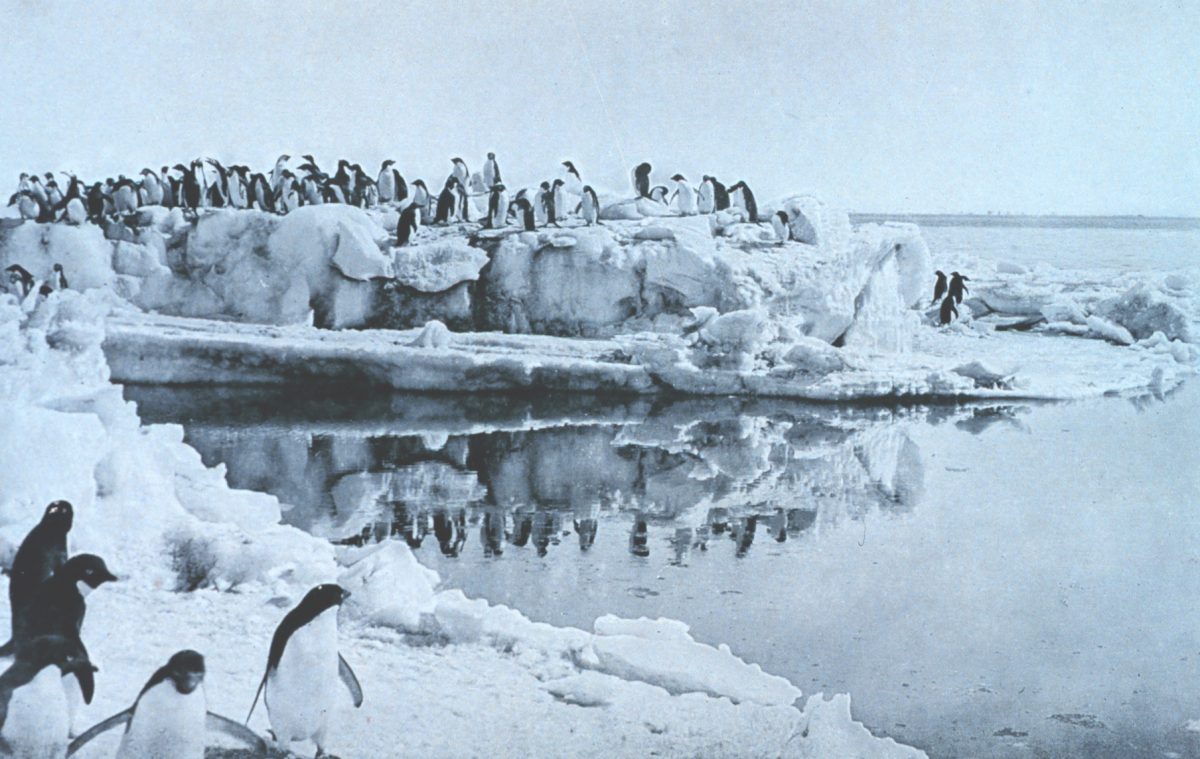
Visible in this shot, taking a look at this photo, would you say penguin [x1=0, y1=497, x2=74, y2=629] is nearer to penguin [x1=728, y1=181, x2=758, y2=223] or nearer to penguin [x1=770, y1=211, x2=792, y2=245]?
penguin [x1=728, y1=181, x2=758, y2=223]

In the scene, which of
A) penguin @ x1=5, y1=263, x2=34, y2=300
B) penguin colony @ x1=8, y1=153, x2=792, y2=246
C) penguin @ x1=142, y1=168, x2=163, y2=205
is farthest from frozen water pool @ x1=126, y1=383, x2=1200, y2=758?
penguin @ x1=142, y1=168, x2=163, y2=205

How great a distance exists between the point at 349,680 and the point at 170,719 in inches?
14.2

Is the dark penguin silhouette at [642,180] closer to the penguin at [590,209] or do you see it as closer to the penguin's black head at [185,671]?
the penguin at [590,209]

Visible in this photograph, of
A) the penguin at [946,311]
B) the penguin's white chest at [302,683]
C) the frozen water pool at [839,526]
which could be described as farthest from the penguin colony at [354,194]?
the penguin's white chest at [302,683]

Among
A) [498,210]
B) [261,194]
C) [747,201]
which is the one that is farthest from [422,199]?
[747,201]

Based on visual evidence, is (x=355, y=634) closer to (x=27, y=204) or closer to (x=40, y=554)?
(x=40, y=554)

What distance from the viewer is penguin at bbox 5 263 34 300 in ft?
10.0

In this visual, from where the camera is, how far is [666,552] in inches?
112

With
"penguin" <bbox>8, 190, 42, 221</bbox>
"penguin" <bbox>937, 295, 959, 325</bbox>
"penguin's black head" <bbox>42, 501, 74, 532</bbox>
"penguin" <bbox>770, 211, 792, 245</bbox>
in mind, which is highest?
"penguin" <bbox>8, 190, 42, 221</bbox>

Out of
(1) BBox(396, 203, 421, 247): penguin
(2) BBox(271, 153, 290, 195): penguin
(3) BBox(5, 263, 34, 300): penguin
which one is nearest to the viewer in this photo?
(3) BBox(5, 263, 34, 300): penguin

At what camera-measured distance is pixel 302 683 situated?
2.20 meters

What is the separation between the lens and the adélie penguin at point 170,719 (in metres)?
2.05

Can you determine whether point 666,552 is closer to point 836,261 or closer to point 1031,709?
point 1031,709

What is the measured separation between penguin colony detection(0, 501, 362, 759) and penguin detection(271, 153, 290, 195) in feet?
4.42
